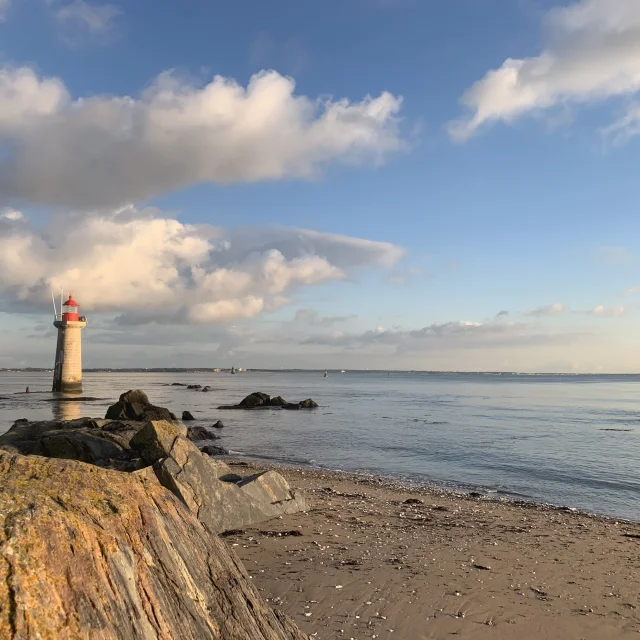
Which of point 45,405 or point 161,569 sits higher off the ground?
point 161,569

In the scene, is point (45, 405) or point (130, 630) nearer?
point (130, 630)

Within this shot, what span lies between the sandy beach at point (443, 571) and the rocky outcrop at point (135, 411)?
2599 cm

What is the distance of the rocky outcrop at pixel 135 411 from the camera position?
1543 inches

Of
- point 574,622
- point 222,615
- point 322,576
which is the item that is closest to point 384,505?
point 322,576

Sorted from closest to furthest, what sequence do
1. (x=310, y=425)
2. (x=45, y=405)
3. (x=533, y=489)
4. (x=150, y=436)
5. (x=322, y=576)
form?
(x=322, y=576)
(x=150, y=436)
(x=533, y=489)
(x=310, y=425)
(x=45, y=405)

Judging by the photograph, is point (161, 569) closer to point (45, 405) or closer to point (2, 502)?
point (2, 502)

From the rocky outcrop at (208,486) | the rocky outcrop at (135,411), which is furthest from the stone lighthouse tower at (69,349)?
the rocky outcrop at (208,486)

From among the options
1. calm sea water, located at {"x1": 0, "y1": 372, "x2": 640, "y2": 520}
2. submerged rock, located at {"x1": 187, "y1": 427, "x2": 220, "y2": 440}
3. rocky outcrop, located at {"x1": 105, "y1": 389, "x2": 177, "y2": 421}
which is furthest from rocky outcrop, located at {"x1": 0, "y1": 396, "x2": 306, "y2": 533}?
rocky outcrop, located at {"x1": 105, "y1": 389, "x2": 177, "y2": 421}

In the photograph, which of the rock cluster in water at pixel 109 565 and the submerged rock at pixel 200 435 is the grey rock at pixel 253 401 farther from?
the rock cluster in water at pixel 109 565

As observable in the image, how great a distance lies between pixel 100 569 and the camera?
152 inches

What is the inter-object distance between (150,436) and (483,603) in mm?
8035

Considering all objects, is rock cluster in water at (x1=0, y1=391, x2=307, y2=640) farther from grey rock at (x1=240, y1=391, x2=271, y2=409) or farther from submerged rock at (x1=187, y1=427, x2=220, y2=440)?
grey rock at (x1=240, y1=391, x2=271, y2=409)

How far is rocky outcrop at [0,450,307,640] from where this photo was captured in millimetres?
3430

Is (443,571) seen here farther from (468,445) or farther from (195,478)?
(468,445)
